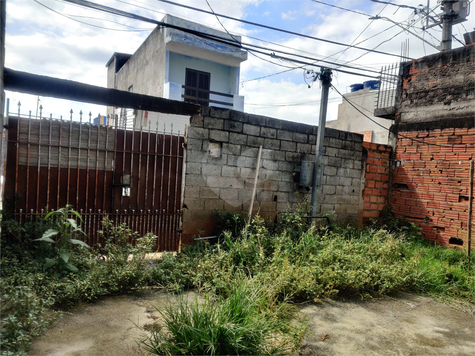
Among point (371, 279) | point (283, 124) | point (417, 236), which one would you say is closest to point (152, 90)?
point (283, 124)

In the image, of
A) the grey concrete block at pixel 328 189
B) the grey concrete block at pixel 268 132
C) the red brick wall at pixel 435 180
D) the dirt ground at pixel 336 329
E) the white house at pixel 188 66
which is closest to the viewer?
the dirt ground at pixel 336 329

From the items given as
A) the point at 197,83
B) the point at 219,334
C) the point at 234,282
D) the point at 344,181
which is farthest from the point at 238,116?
the point at 197,83

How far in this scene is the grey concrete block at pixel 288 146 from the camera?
5.74 meters

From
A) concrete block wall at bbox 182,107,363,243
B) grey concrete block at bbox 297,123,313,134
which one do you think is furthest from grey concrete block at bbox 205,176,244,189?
grey concrete block at bbox 297,123,313,134

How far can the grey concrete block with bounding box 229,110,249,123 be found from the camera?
17.0 feet

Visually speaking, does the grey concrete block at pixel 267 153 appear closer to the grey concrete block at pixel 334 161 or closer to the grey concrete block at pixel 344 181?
the grey concrete block at pixel 334 161

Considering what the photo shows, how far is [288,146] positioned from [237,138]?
3.48 feet

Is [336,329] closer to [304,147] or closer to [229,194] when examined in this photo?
[229,194]

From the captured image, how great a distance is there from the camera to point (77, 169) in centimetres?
437

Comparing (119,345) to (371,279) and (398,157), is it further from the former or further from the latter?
(398,157)

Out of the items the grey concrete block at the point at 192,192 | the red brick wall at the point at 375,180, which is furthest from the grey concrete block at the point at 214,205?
the red brick wall at the point at 375,180

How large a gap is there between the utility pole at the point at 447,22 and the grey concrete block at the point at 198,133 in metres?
10.0

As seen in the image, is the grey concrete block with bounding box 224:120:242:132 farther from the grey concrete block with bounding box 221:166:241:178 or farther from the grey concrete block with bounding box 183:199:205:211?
the grey concrete block with bounding box 183:199:205:211

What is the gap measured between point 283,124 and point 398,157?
2975 millimetres
